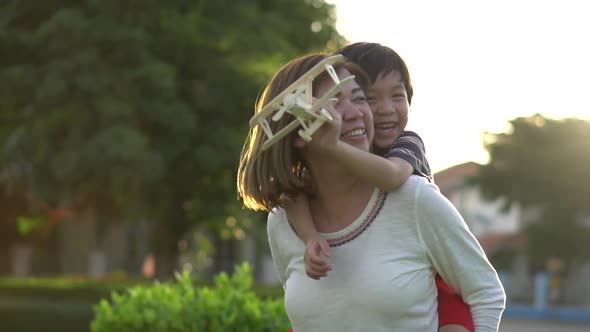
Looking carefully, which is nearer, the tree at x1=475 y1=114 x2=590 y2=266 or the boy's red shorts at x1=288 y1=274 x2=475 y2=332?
the boy's red shorts at x1=288 y1=274 x2=475 y2=332

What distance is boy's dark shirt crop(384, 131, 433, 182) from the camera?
3275mm

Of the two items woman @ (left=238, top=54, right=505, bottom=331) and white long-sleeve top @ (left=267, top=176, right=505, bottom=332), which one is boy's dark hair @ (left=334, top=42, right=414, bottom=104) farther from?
white long-sleeve top @ (left=267, top=176, right=505, bottom=332)

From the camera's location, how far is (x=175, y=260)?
31188 mm

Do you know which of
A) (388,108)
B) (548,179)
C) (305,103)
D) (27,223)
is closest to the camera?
(305,103)

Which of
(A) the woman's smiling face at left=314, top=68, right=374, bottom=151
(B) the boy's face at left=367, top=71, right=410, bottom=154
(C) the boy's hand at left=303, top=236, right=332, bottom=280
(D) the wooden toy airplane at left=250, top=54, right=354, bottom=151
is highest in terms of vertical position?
(B) the boy's face at left=367, top=71, right=410, bottom=154

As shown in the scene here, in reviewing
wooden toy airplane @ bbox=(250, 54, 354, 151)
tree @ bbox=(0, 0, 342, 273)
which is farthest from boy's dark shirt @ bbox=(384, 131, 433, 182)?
tree @ bbox=(0, 0, 342, 273)

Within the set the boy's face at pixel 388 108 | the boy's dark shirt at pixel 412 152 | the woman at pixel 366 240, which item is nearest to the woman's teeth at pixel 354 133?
the woman at pixel 366 240

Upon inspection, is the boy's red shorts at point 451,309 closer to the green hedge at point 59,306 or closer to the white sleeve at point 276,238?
the white sleeve at point 276,238

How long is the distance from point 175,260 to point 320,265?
28.5 metres

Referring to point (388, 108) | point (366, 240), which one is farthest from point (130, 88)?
point (366, 240)

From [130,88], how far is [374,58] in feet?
70.2

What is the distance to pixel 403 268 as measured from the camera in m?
2.96

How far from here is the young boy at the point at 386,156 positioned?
2.95 metres

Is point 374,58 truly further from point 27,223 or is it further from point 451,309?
point 27,223
